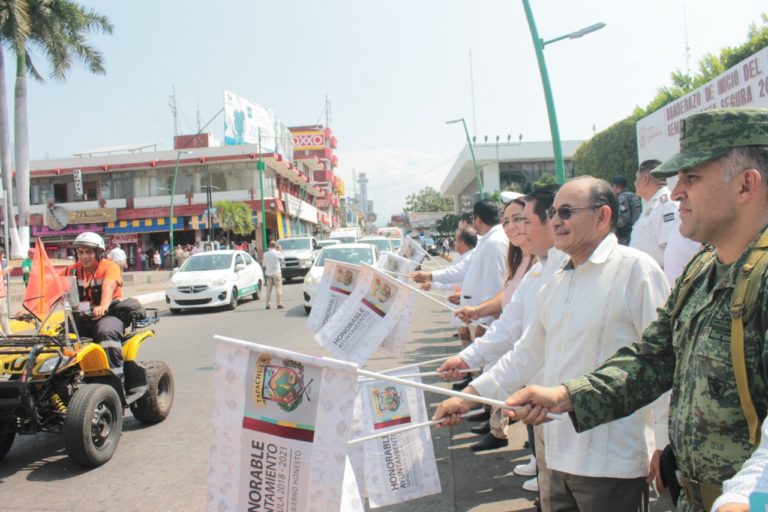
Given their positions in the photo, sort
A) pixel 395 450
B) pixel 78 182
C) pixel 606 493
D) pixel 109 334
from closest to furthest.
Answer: pixel 606 493, pixel 395 450, pixel 109 334, pixel 78 182

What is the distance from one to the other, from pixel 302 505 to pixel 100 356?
3.80 m

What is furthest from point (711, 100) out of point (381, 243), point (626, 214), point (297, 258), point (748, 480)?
point (297, 258)

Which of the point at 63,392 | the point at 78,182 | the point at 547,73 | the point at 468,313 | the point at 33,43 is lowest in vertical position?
the point at 63,392

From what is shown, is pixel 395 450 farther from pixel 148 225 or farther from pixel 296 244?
pixel 148 225

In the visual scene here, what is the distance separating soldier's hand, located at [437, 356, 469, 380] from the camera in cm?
294

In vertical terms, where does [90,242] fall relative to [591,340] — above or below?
Answer: above

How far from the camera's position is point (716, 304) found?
5.50ft

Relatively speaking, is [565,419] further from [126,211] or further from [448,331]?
[126,211]

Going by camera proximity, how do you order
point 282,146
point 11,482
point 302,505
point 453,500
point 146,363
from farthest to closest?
point 282,146 < point 146,363 < point 11,482 < point 453,500 < point 302,505

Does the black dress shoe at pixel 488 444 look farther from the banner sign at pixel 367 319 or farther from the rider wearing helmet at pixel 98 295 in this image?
the rider wearing helmet at pixel 98 295

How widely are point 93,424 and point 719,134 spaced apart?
15.7ft

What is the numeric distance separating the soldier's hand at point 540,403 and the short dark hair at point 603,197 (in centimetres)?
94

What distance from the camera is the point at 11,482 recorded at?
4.68 metres

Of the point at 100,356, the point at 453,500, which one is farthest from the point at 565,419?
the point at 100,356
